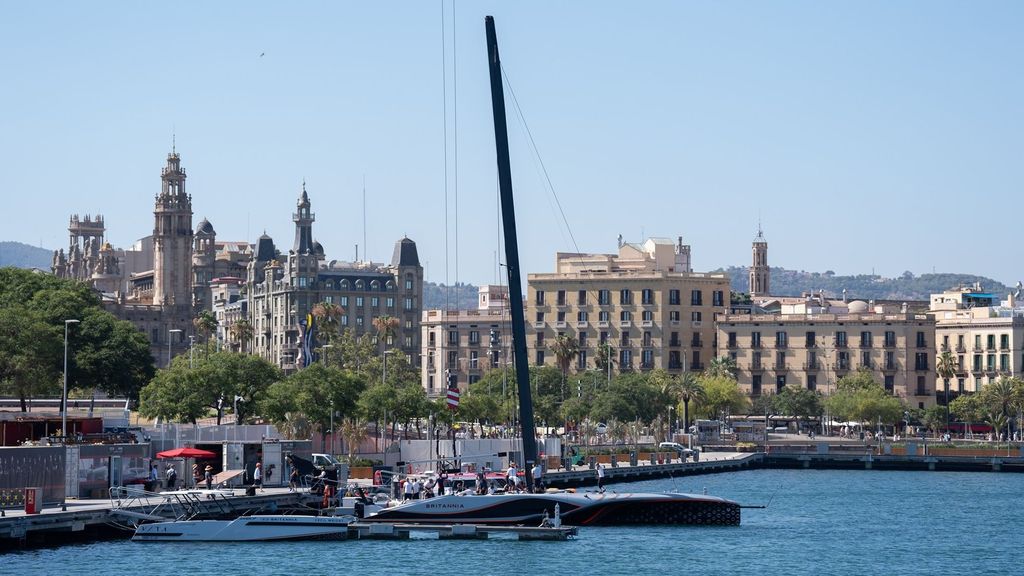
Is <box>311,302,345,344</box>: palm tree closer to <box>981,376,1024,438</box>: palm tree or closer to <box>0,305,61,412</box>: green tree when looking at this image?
<box>981,376,1024,438</box>: palm tree

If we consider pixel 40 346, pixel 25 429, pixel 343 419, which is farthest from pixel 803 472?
pixel 25 429

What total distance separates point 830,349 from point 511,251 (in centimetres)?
11630

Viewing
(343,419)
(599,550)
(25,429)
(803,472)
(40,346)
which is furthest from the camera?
(803,472)

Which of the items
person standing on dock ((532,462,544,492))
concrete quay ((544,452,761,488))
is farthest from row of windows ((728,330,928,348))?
person standing on dock ((532,462,544,492))

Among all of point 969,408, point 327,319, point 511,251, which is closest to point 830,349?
point 969,408

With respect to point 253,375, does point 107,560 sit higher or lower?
lower

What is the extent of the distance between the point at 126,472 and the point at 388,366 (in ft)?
320

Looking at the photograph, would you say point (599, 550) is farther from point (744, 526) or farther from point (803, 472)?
point (803, 472)

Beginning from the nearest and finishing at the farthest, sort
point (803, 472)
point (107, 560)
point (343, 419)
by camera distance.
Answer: point (107, 560) → point (343, 419) → point (803, 472)

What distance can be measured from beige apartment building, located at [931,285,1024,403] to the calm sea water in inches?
3811

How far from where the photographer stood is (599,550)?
66.5 m

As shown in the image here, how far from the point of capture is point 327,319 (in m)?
181

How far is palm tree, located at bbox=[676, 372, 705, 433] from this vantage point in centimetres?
16600

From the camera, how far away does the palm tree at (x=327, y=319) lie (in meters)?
177
